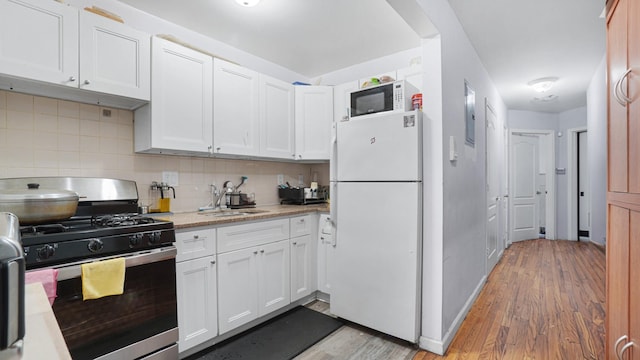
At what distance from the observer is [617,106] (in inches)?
55.1

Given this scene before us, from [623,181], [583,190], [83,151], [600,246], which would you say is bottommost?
[600,246]

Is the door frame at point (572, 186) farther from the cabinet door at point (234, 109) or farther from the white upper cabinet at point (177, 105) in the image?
the white upper cabinet at point (177, 105)

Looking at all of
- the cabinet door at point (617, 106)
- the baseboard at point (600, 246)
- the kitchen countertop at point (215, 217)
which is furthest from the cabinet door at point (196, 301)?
the baseboard at point (600, 246)

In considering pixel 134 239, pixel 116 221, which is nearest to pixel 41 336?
pixel 134 239

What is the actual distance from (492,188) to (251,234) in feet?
10.1

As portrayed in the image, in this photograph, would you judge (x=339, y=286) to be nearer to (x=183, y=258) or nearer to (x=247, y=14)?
(x=183, y=258)

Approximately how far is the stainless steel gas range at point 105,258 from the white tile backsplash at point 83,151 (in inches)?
5.9

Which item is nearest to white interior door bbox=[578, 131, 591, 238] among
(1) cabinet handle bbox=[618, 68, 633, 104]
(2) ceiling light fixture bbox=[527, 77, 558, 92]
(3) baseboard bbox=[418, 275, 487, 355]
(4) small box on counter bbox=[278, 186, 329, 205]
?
(2) ceiling light fixture bbox=[527, 77, 558, 92]

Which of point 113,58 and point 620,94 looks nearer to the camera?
point 620,94

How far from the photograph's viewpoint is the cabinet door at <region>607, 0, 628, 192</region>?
51.3 inches

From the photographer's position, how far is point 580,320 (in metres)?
2.51

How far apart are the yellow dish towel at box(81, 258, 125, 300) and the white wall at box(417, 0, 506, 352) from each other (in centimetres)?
183

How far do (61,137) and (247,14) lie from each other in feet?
5.11

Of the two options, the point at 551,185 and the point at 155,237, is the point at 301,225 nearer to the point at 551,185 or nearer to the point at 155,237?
the point at 155,237
